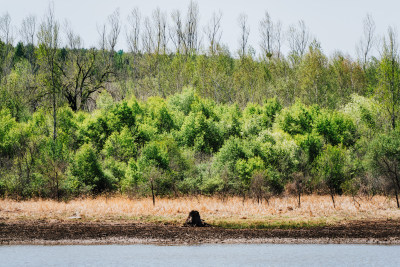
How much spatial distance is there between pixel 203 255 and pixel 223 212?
41.2ft

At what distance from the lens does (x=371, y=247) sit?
26.6m

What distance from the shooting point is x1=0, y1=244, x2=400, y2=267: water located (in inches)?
910

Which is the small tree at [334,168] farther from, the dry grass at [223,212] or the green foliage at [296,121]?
the green foliage at [296,121]

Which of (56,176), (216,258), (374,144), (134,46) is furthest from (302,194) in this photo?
(134,46)

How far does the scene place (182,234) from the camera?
30.2 meters

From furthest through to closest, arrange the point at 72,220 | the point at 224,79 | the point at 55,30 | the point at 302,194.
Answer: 1. the point at 224,79
2. the point at 55,30
3. the point at 302,194
4. the point at 72,220

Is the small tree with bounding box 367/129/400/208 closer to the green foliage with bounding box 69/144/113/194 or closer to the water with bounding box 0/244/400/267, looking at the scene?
the water with bounding box 0/244/400/267

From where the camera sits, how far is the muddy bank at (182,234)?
94.1 ft

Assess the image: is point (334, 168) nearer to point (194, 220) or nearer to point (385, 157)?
point (385, 157)

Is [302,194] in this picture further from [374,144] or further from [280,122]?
[280,122]

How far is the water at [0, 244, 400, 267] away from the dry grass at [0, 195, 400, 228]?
6.40 m

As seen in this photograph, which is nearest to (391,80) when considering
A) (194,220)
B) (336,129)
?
(336,129)

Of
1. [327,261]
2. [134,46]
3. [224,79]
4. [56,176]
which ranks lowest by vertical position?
[327,261]

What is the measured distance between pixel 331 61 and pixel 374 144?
5098 centimetres
